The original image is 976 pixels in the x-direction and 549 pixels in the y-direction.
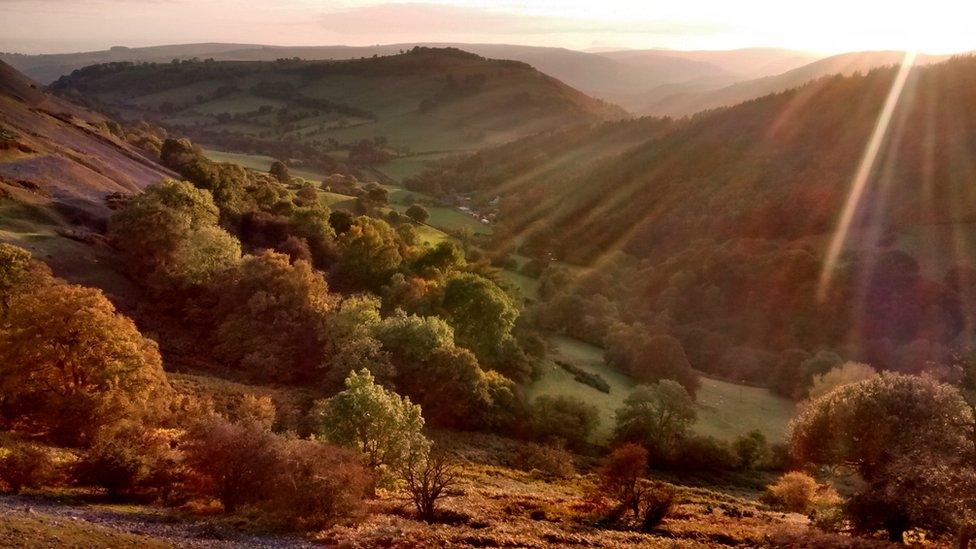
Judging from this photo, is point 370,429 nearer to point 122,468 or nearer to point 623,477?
point 122,468

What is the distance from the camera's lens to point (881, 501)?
2544 cm

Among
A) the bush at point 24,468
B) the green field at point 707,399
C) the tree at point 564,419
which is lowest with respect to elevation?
the green field at point 707,399

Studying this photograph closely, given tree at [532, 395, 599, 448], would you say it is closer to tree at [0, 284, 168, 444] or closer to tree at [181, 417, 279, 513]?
tree at [181, 417, 279, 513]

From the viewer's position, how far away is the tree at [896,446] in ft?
78.6

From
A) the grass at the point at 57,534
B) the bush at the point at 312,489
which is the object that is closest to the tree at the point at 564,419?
the bush at the point at 312,489

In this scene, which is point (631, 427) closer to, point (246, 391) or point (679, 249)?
point (246, 391)

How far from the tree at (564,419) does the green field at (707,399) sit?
2277 millimetres

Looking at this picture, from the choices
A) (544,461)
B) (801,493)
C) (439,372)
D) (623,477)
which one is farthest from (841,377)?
(439,372)

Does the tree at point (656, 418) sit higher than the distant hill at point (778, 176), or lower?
lower

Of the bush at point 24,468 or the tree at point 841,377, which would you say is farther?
the tree at point 841,377

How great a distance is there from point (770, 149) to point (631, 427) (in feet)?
382

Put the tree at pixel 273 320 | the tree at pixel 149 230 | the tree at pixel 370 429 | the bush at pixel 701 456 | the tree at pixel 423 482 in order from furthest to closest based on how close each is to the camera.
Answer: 1. the bush at pixel 701 456
2. the tree at pixel 149 230
3. the tree at pixel 273 320
4. the tree at pixel 370 429
5. the tree at pixel 423 482

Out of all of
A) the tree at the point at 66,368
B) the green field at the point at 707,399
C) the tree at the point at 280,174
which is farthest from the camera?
the tree at the point at 280,174

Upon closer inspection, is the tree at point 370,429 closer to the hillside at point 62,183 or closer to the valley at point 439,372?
the valley at point 439,372
